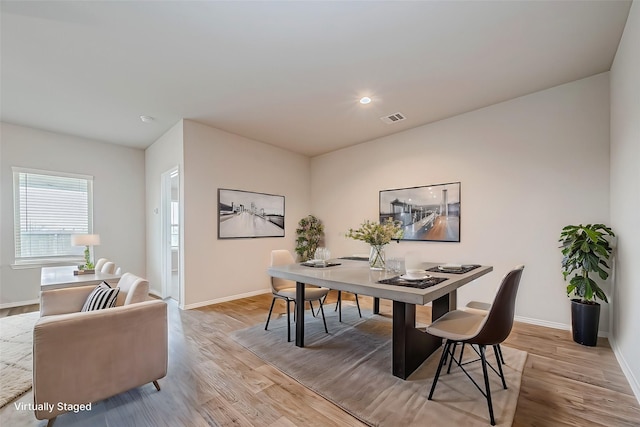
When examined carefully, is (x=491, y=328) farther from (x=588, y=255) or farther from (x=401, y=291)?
(x=588, y=255)

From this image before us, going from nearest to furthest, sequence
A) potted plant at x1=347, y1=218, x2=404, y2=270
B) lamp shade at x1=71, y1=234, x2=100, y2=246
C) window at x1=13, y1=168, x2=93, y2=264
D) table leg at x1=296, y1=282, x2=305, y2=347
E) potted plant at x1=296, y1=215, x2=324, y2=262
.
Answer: potted plant at x1=347, y1=218, x2=404, y2=270 → table leg at x1=296, y1=282, x2=305, y2=347 → lamp shade at x1=71, y1=234, x2=100, y2=246 → window at x1=13, y1=168, x2=93, y2=264 → potted plant at x1=296, y1=215, x2=324, y2=262

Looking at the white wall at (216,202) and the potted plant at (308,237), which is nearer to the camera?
the white wall at (216,202)

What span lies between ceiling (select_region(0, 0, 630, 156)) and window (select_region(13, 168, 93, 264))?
3.32 feet

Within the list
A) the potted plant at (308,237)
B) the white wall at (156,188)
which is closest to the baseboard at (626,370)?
the potted plant at (308,237)

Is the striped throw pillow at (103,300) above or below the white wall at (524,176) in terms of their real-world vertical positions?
below

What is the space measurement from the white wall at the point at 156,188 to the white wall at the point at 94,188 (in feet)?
0.74

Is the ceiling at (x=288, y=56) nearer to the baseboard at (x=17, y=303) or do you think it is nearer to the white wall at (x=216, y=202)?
the white wall at (x=216, y=202)

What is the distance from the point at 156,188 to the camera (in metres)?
5.20

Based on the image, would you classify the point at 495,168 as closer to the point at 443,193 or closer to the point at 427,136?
the point at 443,193

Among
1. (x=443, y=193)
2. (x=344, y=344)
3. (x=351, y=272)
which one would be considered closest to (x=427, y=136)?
(x=443, y=193)

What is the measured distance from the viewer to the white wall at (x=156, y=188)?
179 inches

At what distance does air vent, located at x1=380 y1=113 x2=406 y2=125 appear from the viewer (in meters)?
4.02

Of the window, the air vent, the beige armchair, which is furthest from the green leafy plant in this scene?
the window

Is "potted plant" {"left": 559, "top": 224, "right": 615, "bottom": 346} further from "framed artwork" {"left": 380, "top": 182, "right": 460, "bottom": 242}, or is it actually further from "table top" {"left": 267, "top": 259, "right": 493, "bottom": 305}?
"framed artwork" {"left": 380, "top": 182, "right": 460, "bottom": 242}
